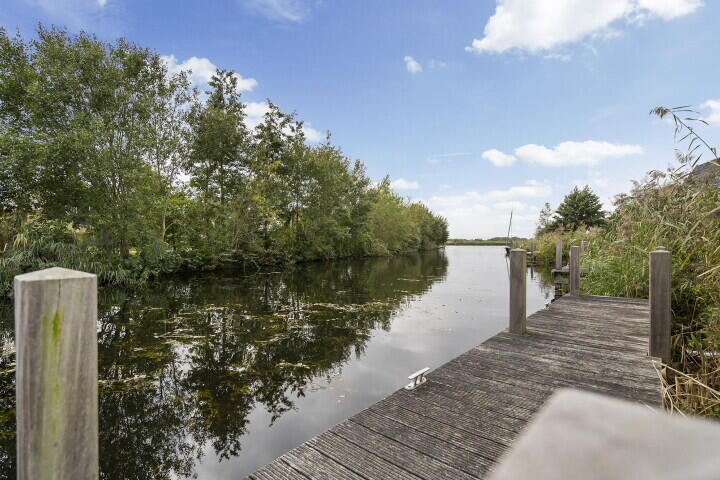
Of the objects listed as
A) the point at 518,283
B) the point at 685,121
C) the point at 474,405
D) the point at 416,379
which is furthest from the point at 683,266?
the point at 416,379

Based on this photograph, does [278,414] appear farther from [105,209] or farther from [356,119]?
[356,119]

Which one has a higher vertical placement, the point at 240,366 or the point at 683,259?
the point at 683,259

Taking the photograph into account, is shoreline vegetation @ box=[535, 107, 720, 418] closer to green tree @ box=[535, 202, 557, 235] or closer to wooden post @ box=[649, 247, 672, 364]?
wooden post @ box=[649, 247, 672, 364]

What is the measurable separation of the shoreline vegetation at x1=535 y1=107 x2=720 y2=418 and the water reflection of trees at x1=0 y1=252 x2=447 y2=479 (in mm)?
3957

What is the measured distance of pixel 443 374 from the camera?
3.52m

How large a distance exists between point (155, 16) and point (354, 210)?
691 inches

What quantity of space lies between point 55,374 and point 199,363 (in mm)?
4360

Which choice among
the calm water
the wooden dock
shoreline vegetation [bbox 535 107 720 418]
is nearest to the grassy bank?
shoreline vegetation [bbox 535 107 720 418]

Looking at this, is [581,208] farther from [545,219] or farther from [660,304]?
[660,304]

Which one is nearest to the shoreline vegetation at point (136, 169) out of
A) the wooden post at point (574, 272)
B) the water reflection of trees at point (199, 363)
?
the water reflection of trees at point (199, 363)

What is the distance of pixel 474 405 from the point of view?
2.89 meters

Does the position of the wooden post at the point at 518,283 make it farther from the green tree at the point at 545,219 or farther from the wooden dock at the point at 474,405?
the green tree at the point at 545,219

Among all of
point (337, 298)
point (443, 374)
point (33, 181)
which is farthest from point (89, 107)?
point (443, 374)

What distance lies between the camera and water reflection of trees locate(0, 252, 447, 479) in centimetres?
327
